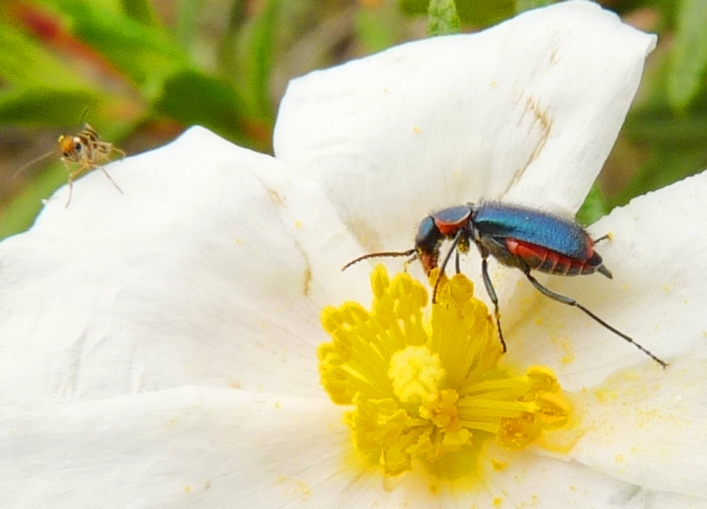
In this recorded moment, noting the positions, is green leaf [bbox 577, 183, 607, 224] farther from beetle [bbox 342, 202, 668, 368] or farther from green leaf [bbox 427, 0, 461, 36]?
green leaf [bbox 427, 0, 461, 36]

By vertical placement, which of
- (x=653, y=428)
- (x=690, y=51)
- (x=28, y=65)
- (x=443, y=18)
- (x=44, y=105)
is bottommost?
(x=653, y=428)

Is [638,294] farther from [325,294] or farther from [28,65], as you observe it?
→ [28,65]

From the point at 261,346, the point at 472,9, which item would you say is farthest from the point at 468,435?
the point at 472,9

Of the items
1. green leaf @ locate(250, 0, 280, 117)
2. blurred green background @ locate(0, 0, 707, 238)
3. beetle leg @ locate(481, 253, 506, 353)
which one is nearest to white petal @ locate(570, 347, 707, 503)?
beetle leg @ locate(481, 253, 506, 353)

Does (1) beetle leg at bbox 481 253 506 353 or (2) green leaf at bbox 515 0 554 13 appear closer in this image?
(1) beetle leg at bbox 481 253 506 353

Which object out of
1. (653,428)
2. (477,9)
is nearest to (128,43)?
(477,9)

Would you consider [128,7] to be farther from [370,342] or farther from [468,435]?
[468,435]
